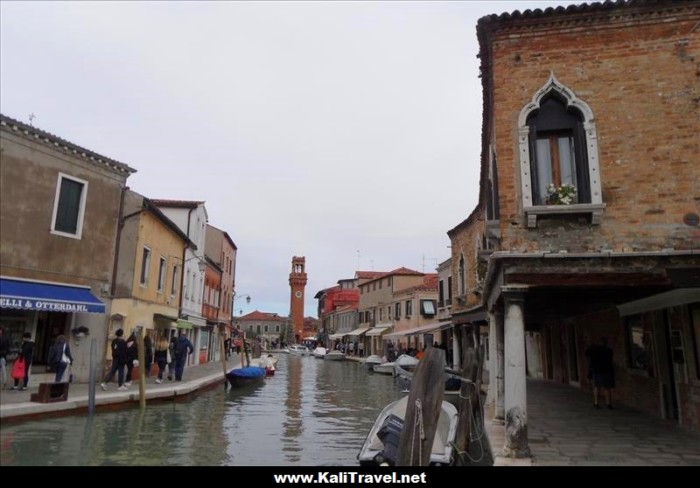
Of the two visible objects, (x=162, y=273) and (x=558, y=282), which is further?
(x=162, y=273)

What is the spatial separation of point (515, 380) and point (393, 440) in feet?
6.49

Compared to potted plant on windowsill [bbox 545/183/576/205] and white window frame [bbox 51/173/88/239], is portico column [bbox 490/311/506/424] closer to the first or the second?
potted plant on windowsill [bbox 545/183/576/205]

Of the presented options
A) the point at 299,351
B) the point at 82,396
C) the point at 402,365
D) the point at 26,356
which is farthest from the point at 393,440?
the point at 299,351

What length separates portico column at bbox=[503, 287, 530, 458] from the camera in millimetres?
6859

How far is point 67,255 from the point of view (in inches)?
572

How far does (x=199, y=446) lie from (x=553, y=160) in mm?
7968

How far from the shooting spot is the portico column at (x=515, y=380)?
6859 mm

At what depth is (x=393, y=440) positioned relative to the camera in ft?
24.4

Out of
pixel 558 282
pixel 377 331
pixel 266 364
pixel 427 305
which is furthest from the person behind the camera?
pixel 377 331

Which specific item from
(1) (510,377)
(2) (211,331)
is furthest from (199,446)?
(2) (211,331)

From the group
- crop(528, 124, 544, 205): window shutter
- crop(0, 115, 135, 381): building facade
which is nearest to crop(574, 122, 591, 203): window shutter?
crop(528, 124, 544, 205): window shutter

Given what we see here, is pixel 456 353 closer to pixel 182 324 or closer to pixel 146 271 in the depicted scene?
pixel 182 324

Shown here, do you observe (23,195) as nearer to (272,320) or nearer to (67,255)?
(67,255)

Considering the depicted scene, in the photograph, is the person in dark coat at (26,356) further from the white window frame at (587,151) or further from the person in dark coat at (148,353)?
the white window frame at (587,151)
